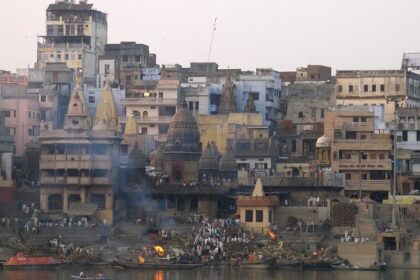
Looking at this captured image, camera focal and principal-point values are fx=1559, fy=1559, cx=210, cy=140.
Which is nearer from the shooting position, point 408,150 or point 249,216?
point 249,216

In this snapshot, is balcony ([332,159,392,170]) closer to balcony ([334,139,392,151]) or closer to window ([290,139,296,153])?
balcony ([334,139,392,151])

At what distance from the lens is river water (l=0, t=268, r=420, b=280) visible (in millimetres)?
68875

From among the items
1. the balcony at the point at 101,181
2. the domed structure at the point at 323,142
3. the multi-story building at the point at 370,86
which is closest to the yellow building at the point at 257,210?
the balcony at the point at 101,181

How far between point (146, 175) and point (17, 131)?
11219 millimetres

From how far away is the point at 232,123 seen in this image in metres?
97.2

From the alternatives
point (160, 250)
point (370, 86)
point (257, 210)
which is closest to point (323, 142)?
point (257, 210)

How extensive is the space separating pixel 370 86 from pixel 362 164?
44.3ft

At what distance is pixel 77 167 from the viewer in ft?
273

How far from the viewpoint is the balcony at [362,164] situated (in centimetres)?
8769

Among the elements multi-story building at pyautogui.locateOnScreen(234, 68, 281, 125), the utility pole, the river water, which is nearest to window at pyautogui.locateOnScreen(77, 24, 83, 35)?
multi-story building at pyautogui.locateOnScreen(234, 68, 281, 125)

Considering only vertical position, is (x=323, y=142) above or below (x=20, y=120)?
below

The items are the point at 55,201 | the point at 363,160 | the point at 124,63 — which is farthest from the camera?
the point at 124,63

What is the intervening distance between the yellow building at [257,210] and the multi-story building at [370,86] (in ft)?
67.1

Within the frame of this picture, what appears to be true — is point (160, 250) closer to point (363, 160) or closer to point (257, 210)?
Answer: point (257, 210)
